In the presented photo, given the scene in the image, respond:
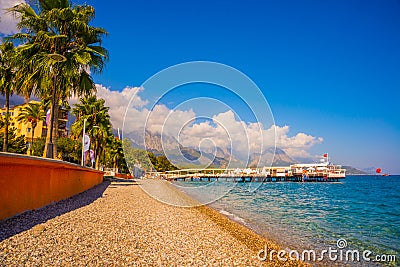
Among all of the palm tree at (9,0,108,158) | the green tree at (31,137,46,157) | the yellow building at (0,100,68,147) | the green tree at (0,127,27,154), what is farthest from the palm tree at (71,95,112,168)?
the yellow building at (0,100,68,147)

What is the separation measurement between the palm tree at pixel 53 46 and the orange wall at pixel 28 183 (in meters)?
6.65

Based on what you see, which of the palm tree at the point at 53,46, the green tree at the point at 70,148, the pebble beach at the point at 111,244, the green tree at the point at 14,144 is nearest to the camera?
the pebble beach at the point at 111,244

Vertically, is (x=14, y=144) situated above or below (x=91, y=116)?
below

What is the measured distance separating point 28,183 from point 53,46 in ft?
35.9

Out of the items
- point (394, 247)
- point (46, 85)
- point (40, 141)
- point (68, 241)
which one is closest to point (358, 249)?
point (394, 247)

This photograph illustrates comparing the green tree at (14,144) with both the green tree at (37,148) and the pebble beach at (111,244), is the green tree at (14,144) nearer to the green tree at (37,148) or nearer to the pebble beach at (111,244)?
the green tree at (37,148)

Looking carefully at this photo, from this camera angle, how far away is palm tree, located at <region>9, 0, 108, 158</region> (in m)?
16.0

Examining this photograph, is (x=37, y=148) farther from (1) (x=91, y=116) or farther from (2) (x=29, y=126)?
(1) (x=91, y=116)

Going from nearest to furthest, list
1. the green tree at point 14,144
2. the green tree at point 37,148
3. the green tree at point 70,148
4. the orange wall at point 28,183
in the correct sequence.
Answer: the orange wall at point 28,183 < the green tree at point 14,144 < the green tree at point 37,148 < the green tree at point 70,148

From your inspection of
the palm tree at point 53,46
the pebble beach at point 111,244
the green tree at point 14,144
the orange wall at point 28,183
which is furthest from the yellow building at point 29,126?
the pebble beach at point 111,244

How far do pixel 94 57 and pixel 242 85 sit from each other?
11.3 metres

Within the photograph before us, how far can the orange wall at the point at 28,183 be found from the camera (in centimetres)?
648

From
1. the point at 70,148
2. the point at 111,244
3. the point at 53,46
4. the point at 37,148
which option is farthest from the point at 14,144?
the point at 111,244

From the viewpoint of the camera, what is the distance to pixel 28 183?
Answer: 25.7ft
